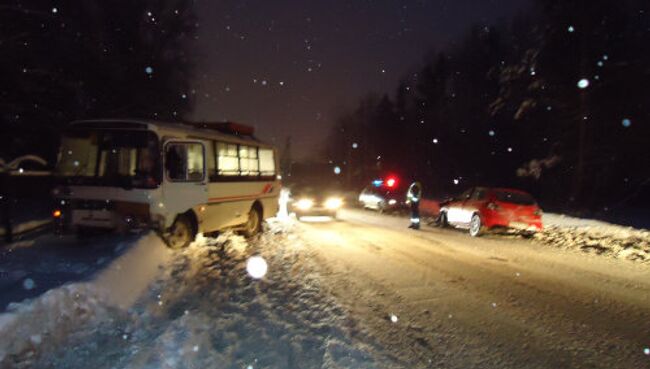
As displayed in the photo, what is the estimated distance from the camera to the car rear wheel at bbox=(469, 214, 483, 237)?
17.2 metres

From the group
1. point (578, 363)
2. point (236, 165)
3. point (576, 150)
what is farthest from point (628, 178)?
point (578, 363)

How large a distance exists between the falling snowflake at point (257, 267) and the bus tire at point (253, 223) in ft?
13.8

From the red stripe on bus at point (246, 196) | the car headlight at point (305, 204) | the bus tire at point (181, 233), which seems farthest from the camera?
the car headlight at point (305, 204)

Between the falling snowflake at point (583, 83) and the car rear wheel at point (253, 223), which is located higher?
the falling snowflake at point (583, 83)

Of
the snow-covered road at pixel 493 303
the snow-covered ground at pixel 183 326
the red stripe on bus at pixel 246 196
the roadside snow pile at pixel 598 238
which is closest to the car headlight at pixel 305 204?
the red stripe on bus at pixel 246 196

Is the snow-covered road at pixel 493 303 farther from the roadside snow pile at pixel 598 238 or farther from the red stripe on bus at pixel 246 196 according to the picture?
the red stripe on bus at pixel 246 196

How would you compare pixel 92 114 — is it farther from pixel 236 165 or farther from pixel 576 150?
pixel 576 150

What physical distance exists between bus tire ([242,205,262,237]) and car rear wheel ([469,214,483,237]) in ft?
22.6

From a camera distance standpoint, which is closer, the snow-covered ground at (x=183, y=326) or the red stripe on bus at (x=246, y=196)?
the snow-covered ground at (x=183, y=326)

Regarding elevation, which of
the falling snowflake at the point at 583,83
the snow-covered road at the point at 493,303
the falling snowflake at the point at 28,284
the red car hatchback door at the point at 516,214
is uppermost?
the falling snowflake at the point at 583,83

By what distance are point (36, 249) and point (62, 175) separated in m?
2.16

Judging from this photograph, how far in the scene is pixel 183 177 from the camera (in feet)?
38.7

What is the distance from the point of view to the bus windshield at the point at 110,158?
11.1 metres

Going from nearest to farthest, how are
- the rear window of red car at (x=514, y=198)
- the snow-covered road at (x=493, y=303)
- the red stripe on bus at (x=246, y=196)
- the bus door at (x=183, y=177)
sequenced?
the snow-covered road at (x=493, y=303) < the bus door at (x=183, y=177) < the red stripe on bus at (x=246, y=196) < the rear window of red car at (x=514, y=198)
